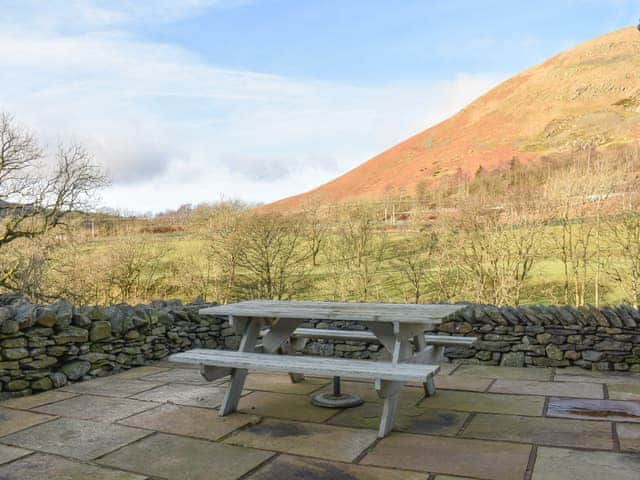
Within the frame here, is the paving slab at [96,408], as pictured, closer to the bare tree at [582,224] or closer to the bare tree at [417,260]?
the bare tree at [417,260]

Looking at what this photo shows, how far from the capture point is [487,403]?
4391 mm

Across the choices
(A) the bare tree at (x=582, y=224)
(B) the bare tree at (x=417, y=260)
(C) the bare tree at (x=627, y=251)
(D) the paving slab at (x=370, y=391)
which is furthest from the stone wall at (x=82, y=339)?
(C) the bare tree at (x=627, y=251)

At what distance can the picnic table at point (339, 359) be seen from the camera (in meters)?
3.53

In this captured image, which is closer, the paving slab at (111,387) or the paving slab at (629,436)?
the paving slab at (629,436)

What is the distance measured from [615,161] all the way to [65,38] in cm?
1189

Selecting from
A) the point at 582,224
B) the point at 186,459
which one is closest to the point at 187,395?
the point at 186,459

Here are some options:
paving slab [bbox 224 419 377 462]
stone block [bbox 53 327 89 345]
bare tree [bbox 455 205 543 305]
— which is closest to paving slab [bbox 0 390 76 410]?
stone block [bbox 53 327 89 345]

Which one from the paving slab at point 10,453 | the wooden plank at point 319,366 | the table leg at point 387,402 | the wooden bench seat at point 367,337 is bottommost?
the paving slab at point 10,453

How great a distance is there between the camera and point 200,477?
9.84 feet

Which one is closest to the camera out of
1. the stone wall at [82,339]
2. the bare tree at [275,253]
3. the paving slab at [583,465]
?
the paving slab at [583,465]

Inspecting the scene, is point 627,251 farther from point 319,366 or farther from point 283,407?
point 319,366

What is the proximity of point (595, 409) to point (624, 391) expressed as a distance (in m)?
0.73

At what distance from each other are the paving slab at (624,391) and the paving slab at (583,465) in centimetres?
146

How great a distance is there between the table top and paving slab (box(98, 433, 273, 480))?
1034 mm
